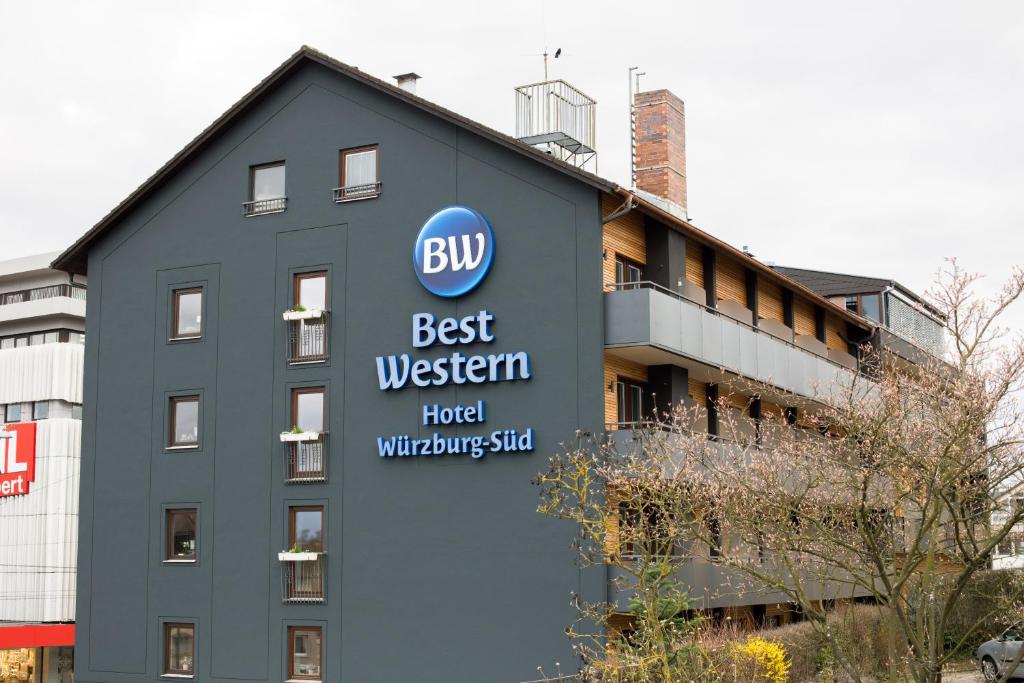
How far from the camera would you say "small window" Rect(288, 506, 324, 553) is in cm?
3178

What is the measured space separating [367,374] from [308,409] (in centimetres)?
195

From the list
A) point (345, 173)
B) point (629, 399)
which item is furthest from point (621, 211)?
point (345, 173)

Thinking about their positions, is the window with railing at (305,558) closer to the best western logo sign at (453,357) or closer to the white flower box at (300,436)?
the white flower box at (300,436)

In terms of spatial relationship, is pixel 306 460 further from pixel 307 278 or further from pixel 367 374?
pixel 307 278

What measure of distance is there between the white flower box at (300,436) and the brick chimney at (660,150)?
12.6 m

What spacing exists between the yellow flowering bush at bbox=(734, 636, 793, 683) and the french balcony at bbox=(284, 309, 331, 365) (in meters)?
12.1

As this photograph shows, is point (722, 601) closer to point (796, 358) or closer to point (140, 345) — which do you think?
point (796, 358)

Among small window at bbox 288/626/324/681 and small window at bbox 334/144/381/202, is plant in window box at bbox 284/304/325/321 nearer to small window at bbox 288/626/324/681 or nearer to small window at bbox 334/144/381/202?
small window at bbox 334/144/381/202

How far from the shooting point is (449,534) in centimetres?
3002

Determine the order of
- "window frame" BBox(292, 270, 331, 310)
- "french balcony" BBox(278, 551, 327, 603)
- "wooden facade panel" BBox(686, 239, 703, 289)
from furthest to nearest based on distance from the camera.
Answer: "wooden facade panel" BBox(686, 239, 703, 289) → "window frame" BBox(292, 270, 331, 310) → "french balcony" BBox(278, 551, 327, 603)

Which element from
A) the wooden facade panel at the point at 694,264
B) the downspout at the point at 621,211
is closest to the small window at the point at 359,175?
the downspout at the point at 621,211

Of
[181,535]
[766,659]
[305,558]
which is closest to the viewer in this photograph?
[766,659]

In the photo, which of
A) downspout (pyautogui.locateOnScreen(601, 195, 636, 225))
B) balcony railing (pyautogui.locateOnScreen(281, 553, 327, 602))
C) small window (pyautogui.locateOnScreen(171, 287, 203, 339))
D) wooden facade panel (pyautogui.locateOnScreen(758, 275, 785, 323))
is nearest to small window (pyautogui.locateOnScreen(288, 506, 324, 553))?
balcony railing (pyautogui.locateOnScreen(281, 553, 327, 602))

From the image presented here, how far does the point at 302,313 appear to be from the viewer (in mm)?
32094
